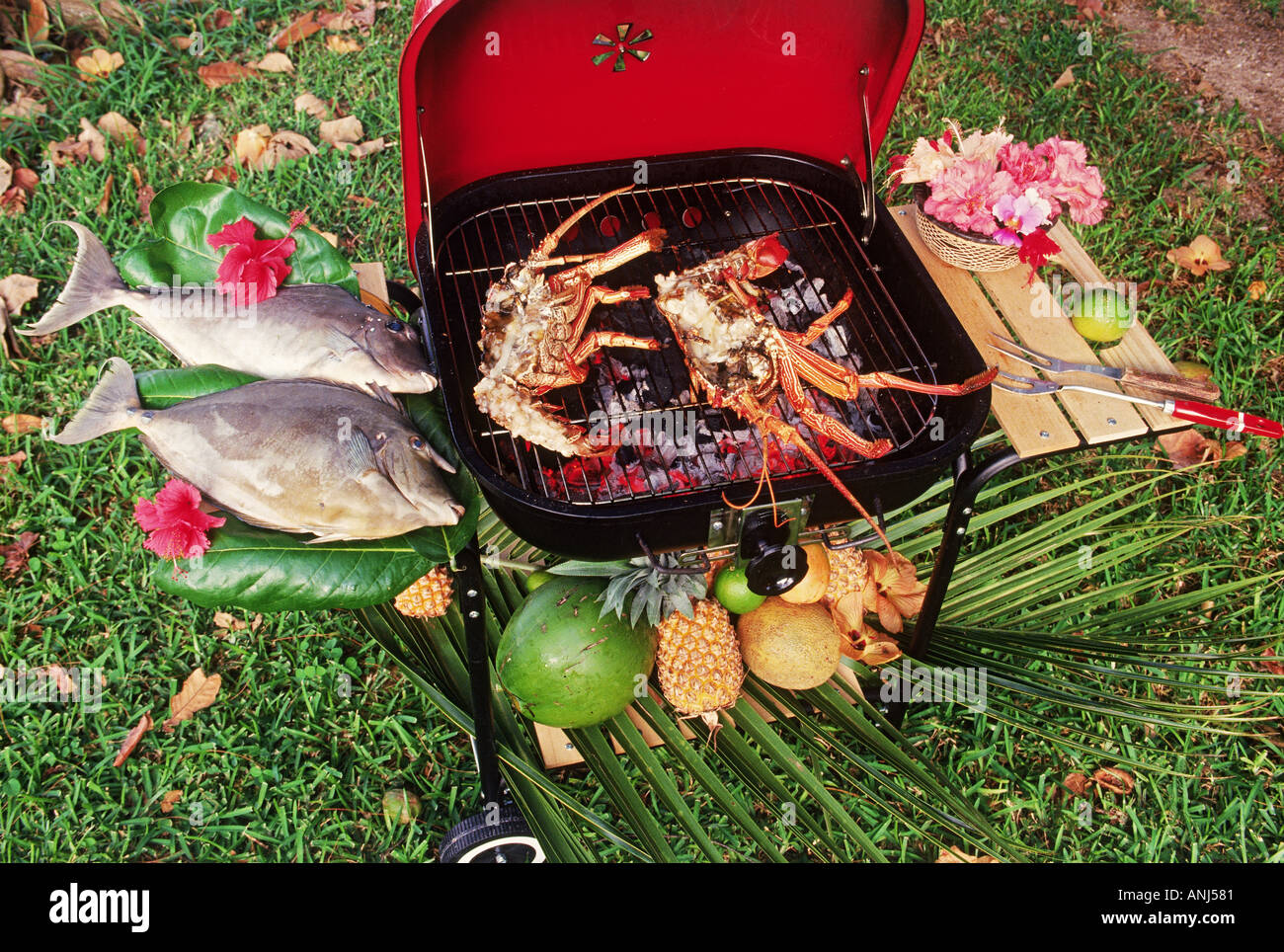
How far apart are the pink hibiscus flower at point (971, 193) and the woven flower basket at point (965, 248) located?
28 mm

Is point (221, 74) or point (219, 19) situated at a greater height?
point (219, 19)

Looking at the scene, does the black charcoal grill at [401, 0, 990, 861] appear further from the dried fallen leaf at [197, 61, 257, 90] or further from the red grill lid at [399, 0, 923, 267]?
the dried fallen leaf at [197, 61, 257, 90]

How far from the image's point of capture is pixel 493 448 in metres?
2.48

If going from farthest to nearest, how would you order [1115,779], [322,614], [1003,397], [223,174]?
1. [223,174]
2. [322,614]
3. [1115,779]
4. [1003,397]

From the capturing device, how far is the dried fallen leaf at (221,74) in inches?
202

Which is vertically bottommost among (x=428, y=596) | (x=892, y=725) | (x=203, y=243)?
(x=892, y=725)

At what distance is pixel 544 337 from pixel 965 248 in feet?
4.70

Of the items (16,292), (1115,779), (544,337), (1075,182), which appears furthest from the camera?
(16,292)

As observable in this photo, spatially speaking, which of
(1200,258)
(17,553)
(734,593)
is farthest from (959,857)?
(17,553)

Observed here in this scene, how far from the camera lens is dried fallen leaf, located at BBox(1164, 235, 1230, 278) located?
461 cm

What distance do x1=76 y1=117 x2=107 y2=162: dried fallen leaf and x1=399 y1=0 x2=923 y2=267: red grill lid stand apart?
112 inches

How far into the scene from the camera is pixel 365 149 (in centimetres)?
492

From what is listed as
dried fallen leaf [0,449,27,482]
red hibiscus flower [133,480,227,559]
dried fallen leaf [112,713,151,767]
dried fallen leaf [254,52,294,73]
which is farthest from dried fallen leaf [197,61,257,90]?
red hibiscus flower [133,480,227,559]

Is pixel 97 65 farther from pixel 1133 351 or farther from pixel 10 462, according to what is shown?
pixel 1133 351
